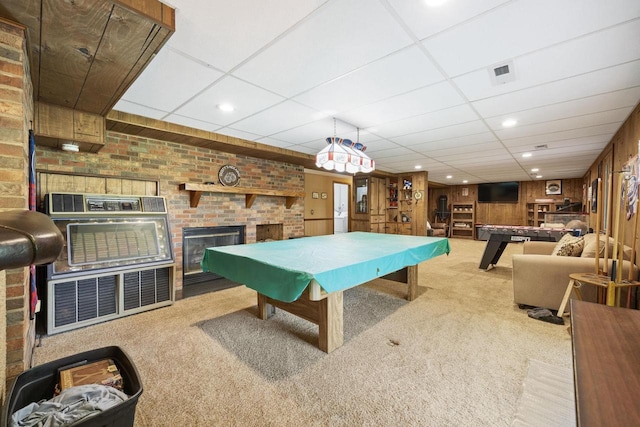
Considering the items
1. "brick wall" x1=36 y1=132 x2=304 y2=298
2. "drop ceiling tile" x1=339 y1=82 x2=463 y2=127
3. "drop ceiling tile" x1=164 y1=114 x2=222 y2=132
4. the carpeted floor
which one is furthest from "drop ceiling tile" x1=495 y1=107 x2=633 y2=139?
"drop ceiling tile" x1=164 y1=114 x2=222 y2=132

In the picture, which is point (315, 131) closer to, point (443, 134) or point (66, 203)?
point (443, 134)

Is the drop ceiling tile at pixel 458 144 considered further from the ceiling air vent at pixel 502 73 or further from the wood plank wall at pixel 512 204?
the wood plank wall at pixel 512 204

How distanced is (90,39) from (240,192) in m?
2.88

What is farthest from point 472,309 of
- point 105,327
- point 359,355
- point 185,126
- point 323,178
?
point 323,178

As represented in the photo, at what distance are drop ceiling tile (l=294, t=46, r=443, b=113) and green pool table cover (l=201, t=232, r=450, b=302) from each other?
4.88ft

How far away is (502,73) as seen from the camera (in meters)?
2.11

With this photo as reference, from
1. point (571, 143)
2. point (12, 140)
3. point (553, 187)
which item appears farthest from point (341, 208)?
point (12, 140)

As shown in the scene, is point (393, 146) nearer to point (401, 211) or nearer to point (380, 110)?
point (380, 110)

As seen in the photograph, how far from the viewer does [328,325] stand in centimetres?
223

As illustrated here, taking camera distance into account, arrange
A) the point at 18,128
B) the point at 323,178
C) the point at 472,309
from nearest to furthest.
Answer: the point at 18,128, the point at 472,309, the point at 323,178

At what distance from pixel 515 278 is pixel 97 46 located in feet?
14.2

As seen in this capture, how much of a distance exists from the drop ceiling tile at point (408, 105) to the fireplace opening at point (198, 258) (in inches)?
108

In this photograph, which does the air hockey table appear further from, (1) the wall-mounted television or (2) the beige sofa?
(1) the wall-mounted television

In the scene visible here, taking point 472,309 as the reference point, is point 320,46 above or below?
→ above
